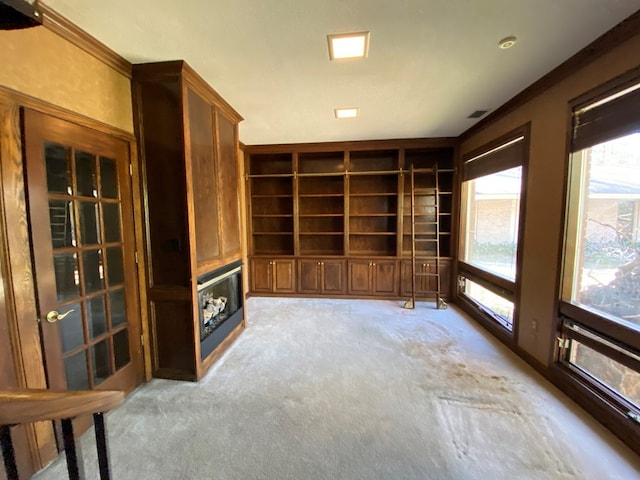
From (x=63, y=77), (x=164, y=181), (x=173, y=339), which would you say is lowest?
(x=173, y=339)

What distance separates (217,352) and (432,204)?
4023 millimetres

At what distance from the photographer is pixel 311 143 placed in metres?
4.82

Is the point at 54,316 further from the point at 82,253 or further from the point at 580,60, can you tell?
the point at 580,60

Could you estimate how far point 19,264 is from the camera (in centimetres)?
155

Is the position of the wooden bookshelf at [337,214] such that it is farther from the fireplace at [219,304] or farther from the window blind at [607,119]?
the window blind at [607,119]

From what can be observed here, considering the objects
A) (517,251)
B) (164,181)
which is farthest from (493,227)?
(164,181)

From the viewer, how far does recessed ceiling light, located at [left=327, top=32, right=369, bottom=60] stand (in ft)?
6.21

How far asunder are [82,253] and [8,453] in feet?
4.91

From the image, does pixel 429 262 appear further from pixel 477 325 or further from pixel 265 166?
pixel 265 166

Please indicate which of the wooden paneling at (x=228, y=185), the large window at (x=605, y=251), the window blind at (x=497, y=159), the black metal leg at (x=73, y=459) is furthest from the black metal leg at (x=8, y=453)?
the window blind at (x=497, y=159)

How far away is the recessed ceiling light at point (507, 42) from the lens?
1.91 metres

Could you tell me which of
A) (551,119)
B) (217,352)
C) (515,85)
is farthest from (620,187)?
(217,352)

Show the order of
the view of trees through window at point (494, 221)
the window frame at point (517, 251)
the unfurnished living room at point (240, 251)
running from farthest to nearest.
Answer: the view of trees through window at point (494, 221) < the window frame at point (517, 251) < the unfurnished living room at point (240, 251)

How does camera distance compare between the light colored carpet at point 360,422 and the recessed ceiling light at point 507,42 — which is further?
the recessed ceiling light at point 507,42
